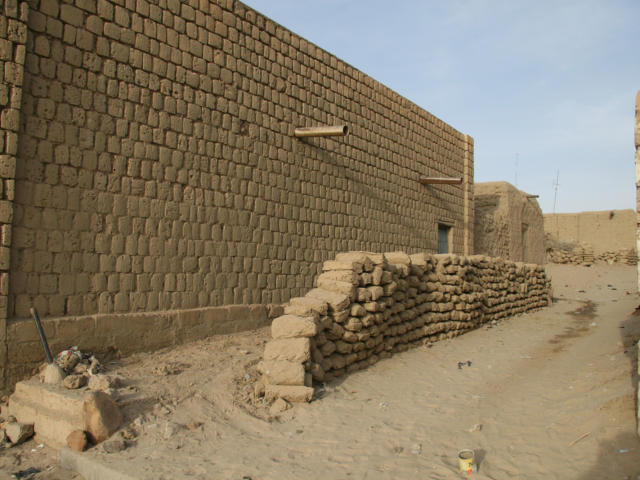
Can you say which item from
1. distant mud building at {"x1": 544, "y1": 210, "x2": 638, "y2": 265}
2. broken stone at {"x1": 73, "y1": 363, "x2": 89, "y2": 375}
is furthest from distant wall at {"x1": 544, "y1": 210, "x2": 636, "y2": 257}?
broken stone at {"x1": 73, "y1": 363, "x2": 89, "y2": 375}

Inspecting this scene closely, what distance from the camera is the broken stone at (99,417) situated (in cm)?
450

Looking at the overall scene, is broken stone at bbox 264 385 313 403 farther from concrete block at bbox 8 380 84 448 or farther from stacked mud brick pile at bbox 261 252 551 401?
concrete block at bbox 8 380 84 448

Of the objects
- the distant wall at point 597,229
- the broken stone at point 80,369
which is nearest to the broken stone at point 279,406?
the broken stone at point 80,369

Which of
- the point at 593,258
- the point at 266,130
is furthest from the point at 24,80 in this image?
the point at 593,258

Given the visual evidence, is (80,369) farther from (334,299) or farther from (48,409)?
(334,299)

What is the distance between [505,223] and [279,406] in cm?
1410

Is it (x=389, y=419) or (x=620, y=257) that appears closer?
(x=389, y=419)

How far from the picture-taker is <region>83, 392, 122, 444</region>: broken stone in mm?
→ 4496

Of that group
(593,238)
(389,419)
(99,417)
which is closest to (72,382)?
(99,417)

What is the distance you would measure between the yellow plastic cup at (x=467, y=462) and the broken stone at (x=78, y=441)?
3.19 meters

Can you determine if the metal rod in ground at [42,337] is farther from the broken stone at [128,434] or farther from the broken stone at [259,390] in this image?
the broken stone at [259,390]

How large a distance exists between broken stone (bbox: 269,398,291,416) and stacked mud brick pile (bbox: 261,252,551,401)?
9 centimetres

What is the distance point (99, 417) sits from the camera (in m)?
A: 4.49

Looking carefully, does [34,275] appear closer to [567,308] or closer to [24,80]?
[24,80]
